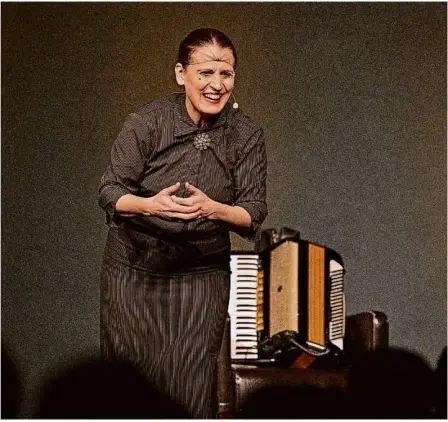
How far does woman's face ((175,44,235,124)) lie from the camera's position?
3811mm

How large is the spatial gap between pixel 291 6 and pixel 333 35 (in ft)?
0.81

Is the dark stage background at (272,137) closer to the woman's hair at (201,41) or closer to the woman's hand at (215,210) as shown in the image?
the woman's hair at (201,41)

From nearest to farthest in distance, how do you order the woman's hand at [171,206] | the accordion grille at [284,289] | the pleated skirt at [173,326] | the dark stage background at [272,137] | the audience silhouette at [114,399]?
the woman's hand at [171,206] < the audience silhouette at [114,399] < the pleated skirt at [173,326] < the accordion grille at [284,289] < the dark stage background at [272,137]

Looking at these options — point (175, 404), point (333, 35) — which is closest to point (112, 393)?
point (175, 404)

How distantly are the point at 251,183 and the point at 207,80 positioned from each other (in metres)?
0.46

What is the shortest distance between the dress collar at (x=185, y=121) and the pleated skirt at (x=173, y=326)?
58cm

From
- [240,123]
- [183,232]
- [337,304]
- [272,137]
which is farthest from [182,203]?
[272,137]

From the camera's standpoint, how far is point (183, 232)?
3793mm

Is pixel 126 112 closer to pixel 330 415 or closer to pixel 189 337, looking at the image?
pixel 189 337

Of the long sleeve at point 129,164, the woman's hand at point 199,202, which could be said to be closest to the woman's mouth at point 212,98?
the long sleeve at point 129,164

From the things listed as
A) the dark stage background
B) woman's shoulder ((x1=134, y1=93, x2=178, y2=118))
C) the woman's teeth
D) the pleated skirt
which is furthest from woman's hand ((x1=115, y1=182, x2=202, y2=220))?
the dark stage background

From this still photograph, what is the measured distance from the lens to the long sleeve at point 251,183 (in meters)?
3.81

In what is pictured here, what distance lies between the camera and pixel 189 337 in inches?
150

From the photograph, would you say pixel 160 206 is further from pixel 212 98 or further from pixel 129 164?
pixel 212 98
